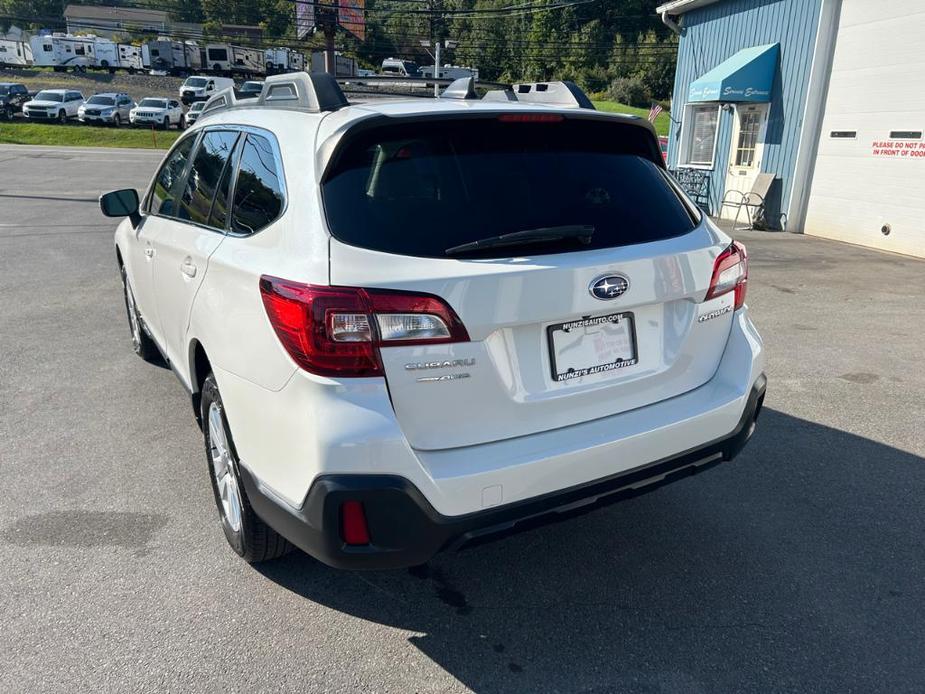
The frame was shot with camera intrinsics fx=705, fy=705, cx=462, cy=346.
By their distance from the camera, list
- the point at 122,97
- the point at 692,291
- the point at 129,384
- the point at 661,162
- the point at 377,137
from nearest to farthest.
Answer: the point at 377,137
the point at 692,291
the point at 661,162
the point at 129,384
the point at 122,97

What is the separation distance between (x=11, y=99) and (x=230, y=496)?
44812 mm

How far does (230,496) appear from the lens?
9.76 ft

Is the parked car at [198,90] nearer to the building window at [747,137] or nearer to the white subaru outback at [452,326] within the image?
the building window at [747,137]

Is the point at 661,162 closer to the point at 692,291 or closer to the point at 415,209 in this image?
the point at 692,291

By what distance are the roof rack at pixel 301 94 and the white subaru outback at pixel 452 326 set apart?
0.01 meters

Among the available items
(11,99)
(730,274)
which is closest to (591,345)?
(730,274)

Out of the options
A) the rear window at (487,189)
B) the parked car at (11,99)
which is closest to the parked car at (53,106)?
the parked car at (11,99)

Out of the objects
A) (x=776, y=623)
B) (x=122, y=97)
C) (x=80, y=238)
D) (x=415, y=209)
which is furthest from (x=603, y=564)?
(x=122, y=97)

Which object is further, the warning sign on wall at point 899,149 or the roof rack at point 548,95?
the warning sign on wall at point 899,149

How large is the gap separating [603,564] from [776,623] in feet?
2.27

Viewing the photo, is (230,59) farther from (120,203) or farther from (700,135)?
(120,203)

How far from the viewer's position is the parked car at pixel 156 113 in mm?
35875

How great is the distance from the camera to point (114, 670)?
7.85 ft

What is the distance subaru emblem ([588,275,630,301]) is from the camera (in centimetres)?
235
